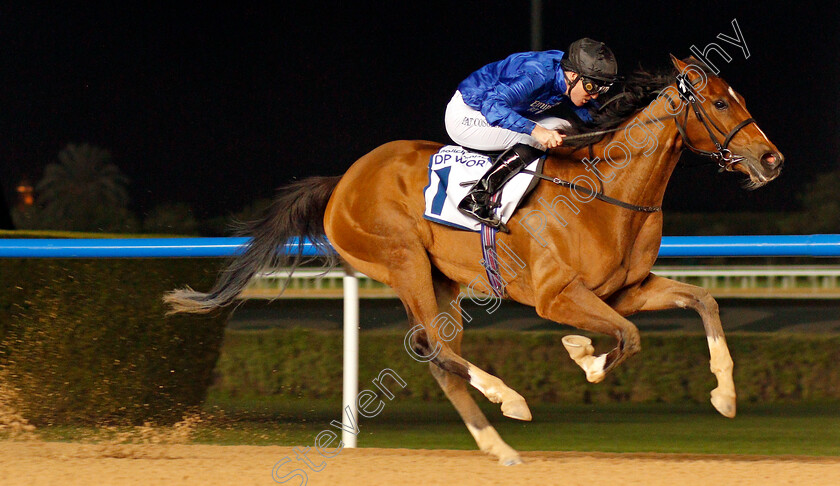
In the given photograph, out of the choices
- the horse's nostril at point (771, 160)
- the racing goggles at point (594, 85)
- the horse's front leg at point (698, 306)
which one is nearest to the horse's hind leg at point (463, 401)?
the horse's front leg at point (698, 306)

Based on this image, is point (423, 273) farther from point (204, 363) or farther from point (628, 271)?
point (204, 363)

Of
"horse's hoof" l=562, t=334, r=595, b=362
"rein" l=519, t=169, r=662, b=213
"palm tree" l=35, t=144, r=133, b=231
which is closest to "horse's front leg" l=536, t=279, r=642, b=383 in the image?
"horse's hoof" l=562, t=334, r=595, b=362

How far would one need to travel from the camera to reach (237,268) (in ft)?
11.0

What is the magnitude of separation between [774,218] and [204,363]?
239 inches

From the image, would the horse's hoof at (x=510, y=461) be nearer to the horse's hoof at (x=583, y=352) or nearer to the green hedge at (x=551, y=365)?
the horse's hoof at (x=583, y=352)

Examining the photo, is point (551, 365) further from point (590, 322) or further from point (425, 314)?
point (590, 322)

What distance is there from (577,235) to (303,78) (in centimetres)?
567

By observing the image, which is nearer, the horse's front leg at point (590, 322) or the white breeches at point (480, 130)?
the horse's front leg at point (590, 322)

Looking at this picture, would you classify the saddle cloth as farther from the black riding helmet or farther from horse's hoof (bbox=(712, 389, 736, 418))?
horse's hoof (bbox=(712, 389, 736, 418))

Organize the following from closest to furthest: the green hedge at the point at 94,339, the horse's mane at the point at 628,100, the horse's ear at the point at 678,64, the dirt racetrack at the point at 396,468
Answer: the dirt racetrack at the point at 396,468 < the horse's ear at the point at 678,64 < the horse's mane at the point at 628,100 < the green hedge at the point at 94,339

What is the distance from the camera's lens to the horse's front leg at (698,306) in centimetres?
260

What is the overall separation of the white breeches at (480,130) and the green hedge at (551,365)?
5.02 ft

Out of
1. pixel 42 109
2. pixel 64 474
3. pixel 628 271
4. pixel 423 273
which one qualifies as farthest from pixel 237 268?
pixel 42 109

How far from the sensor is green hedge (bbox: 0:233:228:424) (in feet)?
11.9
